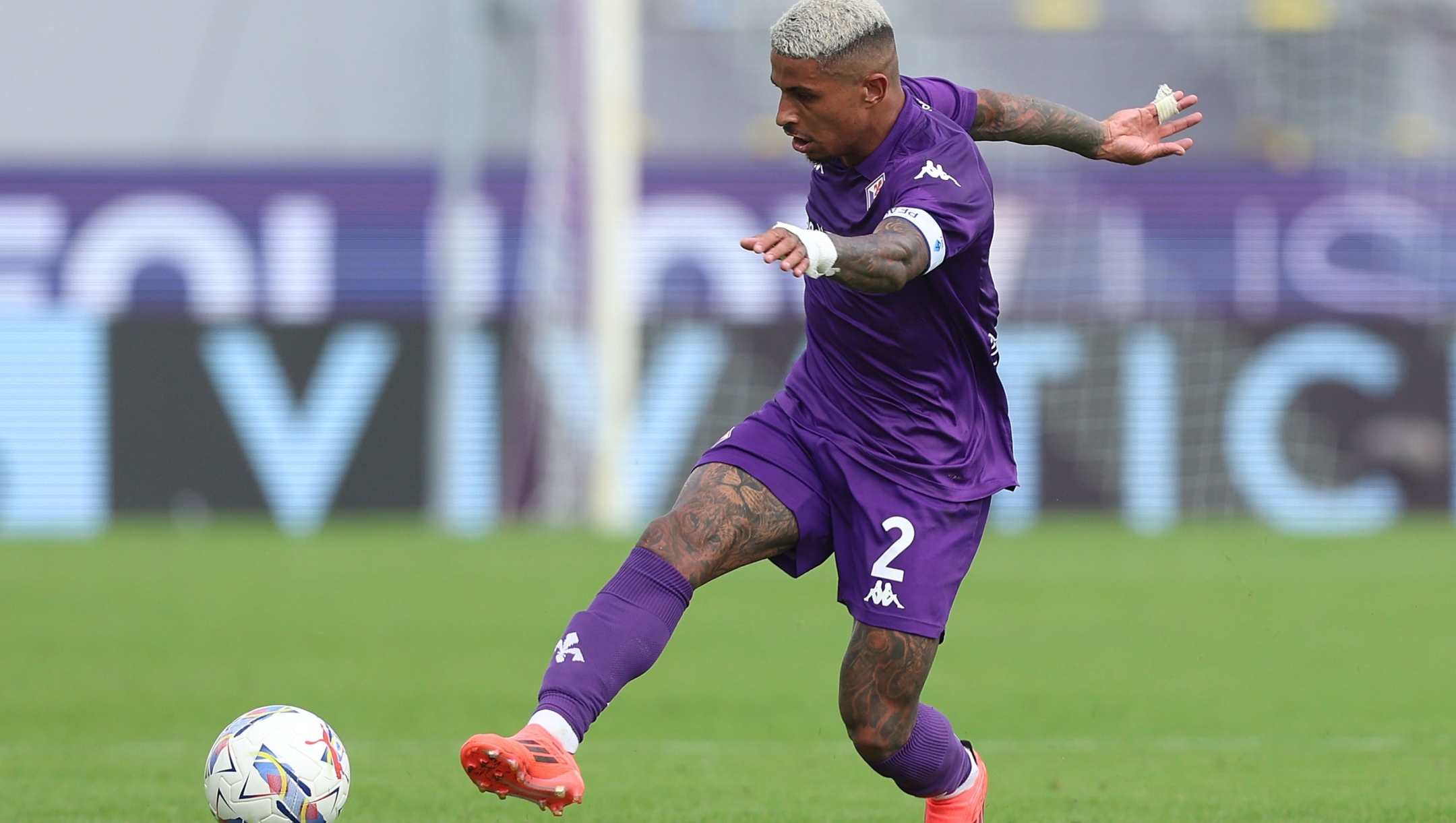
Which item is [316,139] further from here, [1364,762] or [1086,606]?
[1364,762]

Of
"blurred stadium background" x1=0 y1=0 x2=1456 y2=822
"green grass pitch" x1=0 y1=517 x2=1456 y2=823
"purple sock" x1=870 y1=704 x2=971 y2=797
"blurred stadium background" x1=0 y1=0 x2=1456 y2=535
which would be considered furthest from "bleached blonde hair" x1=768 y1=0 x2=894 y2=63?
"blurred stadium background" x1=0 y1=0 x2=1456 y2=535

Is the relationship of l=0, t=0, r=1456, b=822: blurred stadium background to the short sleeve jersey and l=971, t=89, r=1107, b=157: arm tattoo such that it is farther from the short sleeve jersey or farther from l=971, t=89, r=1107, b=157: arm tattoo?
the short sleeve jersey

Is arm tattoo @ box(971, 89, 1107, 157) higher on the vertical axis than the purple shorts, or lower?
higher

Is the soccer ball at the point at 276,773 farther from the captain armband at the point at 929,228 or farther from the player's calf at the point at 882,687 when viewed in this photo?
the captain armband at the point at 929,228

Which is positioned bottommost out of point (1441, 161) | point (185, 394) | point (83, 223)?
point (185, 394)

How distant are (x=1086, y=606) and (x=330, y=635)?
4.82 meters

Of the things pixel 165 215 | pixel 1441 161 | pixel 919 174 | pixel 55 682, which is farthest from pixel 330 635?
pixel 1441 161

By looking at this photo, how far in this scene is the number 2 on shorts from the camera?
477 centimetres

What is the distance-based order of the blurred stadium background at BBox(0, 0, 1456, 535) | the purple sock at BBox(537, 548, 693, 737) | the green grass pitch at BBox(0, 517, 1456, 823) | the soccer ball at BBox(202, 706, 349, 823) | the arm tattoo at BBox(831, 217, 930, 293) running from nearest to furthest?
the arm tattoo at BBox(831, 217, 930, 293) < the purple sock at BBox(537, 548, 693, 737) < the soccer ball at BBox(202, 706, 349, 823) < the green grass pitch at BBox(0, 517, 1456, 823) < the blurred stadium background at BBox(0, 0, 1456, 535)

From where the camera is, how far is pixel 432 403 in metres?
18.7

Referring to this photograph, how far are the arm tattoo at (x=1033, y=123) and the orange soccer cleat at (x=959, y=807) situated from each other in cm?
177

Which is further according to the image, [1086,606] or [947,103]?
[1086,606]

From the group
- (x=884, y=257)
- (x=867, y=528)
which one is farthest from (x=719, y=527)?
(x=884, y=257)

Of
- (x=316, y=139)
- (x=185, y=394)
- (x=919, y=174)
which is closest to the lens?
(x=919, y=174)
